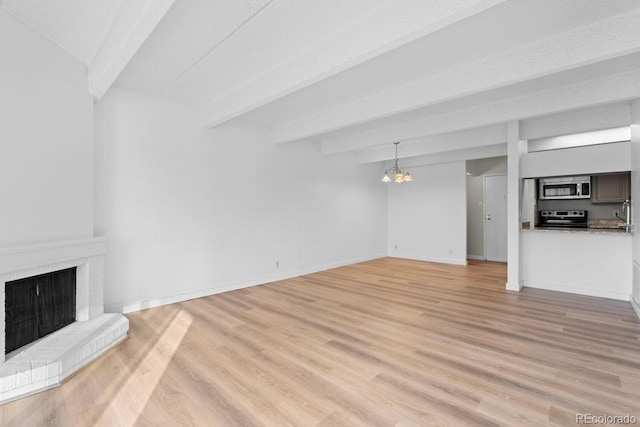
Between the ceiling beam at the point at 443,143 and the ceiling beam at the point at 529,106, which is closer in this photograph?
the ceiling beam at the point at 529,106

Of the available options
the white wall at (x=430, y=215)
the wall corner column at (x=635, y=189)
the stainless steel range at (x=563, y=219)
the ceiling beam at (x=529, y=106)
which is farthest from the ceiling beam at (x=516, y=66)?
the white wall at (x=430, y=215)

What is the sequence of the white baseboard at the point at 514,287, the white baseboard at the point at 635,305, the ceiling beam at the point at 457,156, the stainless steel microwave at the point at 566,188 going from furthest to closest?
the ceiling beam at the point at 457,156 → the stainless steel microwave at the point at 566,188 → the white baseboard at the point at 514,287 → the white baseboard at the point at 635,305

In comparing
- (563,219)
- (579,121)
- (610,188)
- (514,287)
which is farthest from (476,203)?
(579,121)

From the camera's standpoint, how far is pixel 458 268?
6.90 m

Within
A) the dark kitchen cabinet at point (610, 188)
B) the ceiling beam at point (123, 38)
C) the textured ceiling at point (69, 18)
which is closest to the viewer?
the ceiling beam at point (123, 38)

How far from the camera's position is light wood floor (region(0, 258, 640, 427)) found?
197 cm

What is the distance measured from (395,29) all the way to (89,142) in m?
3.30

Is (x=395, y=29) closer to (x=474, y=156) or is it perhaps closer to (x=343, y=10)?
(x=343, y=10)

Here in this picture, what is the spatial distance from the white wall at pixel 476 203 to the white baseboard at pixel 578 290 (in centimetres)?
302

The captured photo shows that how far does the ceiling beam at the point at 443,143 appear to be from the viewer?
5.49 metres

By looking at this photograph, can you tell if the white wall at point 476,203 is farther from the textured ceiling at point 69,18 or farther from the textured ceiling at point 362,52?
the textured ceiling at point 69,18

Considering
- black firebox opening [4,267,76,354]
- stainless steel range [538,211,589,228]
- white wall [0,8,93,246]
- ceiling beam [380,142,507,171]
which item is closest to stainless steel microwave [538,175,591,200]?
stainless steel range [538,211,589,228]

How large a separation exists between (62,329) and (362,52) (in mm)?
3695

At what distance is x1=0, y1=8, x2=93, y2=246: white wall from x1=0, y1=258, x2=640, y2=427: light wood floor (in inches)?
52.0
